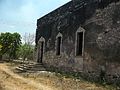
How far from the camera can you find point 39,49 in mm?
20031

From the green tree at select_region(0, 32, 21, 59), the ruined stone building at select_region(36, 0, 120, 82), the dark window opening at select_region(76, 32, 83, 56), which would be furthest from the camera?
the green tree at select_region(0, 32, 21, 59)

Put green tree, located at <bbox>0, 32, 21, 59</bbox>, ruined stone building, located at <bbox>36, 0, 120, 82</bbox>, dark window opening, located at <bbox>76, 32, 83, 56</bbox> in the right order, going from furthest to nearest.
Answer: green tree, located at <bbox>0, 32, 21, 59</bbox> → dark window opening, located at <bbox>76, 32, 83, 56</bbox> → ruined stone building, located at <bbox>36, 0, 120, 82</bbox>

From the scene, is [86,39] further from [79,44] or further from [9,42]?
[9,42]

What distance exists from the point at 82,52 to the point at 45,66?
226 inches

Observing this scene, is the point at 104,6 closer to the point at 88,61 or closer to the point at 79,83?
the point at 88,61

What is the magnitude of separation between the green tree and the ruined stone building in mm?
7855

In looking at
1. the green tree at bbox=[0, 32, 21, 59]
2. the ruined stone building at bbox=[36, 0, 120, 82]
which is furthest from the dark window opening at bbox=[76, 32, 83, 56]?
the green tree at bbox=[0, 32, 21, 59]

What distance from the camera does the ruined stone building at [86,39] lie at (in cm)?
1108

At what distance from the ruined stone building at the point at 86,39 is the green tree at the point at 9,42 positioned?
309 inches

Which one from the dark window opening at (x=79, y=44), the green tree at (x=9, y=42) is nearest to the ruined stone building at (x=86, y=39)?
the dark window opening at (x=79, y=44)

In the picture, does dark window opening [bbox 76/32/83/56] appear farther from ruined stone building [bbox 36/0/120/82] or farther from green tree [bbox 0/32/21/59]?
green tree [bbox 0/32/21/59]

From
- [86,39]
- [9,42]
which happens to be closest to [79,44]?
[86,39]

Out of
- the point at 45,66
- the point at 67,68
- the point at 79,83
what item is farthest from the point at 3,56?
the point at 79,83

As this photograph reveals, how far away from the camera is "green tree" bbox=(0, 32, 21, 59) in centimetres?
2537
